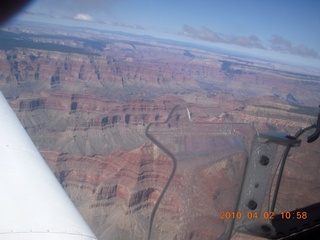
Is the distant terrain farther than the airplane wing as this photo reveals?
Yes

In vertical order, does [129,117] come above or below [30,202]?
below

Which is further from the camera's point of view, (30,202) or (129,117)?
(129,117)

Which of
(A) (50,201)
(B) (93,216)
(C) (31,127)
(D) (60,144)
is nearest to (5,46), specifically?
(C) (31,127)

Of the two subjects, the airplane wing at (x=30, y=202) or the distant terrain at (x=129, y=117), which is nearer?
the airplane wing at (x=30, y=202)
